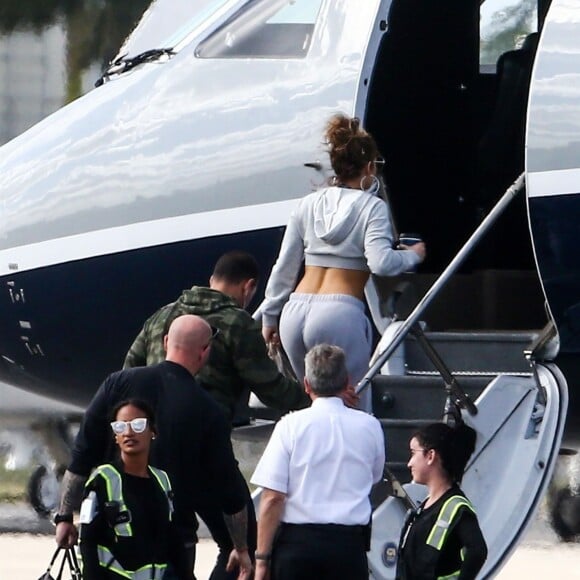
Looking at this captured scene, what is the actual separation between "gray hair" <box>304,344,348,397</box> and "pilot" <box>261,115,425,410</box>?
0.68 meters

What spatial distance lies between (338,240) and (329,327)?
1.11 feet

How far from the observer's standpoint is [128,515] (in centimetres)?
592

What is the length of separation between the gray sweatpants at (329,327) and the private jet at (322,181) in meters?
0.37

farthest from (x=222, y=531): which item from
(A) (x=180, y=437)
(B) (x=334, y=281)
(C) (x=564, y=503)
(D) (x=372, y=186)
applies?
(C) (x=564, y=503)

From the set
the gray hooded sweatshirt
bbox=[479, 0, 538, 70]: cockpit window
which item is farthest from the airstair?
bbox=[479, 0, 538, 70]: cockpit window

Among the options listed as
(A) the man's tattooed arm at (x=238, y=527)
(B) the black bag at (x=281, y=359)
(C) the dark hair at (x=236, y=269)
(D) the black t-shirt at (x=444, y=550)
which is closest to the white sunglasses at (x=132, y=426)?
(A) the man's tattooed arm at (x=238, y=527)

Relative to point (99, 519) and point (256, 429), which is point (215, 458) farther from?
point (256, 429)

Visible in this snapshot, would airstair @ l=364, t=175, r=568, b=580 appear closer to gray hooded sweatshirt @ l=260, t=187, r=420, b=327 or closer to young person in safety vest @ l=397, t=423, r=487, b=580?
gray hooded sweatshirt @ l=260, t=187, r=420, b=327

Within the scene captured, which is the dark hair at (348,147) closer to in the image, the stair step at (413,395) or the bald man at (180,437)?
the stair step at (413,395)

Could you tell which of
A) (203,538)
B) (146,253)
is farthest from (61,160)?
(203,538)

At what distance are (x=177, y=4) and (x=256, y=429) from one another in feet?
10.9

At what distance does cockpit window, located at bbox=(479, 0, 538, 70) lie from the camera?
9.47m

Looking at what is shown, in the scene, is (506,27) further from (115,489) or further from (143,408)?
(115,489)

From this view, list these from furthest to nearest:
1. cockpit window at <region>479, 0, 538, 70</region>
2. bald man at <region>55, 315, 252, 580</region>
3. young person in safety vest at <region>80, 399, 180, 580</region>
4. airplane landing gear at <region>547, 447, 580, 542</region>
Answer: airplane landing gear at <region>547, 447, 580, 542</region> < cockpit window at <region>479, 0, 538, 70</region> < bald man at <region>55, 315, 252, 580</region> < young person in safety vest at <region>80, 399, 180, 580</region>
